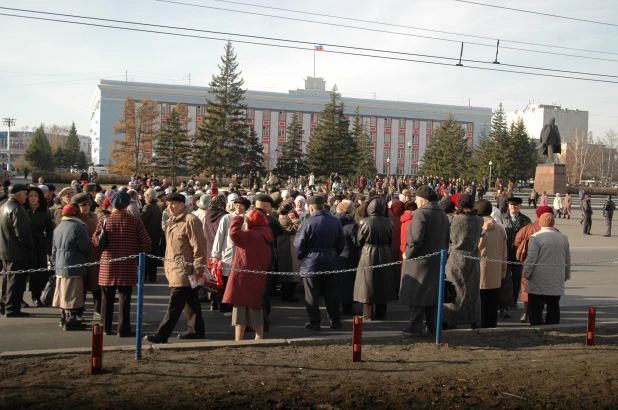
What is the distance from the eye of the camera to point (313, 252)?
28.3 feet

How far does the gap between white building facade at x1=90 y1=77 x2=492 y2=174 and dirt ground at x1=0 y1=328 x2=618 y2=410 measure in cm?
8356

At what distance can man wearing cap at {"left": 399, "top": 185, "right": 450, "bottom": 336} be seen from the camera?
26.7 ft

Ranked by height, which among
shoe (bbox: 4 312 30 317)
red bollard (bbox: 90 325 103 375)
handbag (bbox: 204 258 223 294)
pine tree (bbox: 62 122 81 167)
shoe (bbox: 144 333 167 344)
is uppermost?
pine tree (bbox: 62 122 81 167)

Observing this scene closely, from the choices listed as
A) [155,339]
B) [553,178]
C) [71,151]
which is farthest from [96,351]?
[71,151]

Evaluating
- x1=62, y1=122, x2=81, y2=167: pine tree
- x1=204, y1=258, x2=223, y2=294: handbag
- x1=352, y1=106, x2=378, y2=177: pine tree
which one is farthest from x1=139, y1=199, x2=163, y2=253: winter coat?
x1=62, y1=122, x2=81, y2=167: pine tree

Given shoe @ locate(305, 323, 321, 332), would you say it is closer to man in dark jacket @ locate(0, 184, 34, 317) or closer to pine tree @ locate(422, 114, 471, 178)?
man in dark jacket @ locate(0, 184, 34, 317)

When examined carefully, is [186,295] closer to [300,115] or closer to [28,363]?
[28,363]

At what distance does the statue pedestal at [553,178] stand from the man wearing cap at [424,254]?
38.9 m

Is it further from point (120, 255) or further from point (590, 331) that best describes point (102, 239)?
point (590, 331)

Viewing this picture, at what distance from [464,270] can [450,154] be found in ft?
224

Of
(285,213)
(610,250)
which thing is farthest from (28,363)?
(610,250)

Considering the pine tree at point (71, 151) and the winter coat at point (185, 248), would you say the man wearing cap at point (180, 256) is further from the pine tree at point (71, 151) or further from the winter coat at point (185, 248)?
the pine tree at point (71, 151)

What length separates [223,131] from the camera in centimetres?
6141

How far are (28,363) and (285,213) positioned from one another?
5.38m
